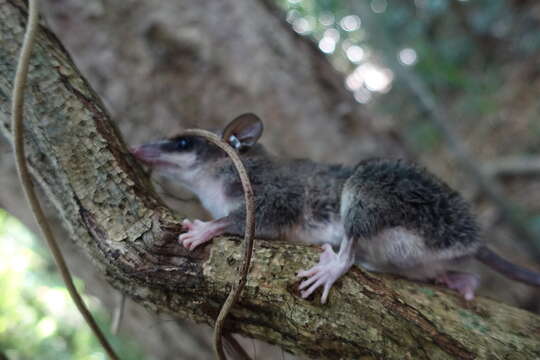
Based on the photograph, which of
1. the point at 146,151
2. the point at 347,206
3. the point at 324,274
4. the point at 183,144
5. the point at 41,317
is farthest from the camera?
the point at 41,317

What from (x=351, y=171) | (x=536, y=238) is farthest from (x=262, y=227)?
(x=536, y=238)

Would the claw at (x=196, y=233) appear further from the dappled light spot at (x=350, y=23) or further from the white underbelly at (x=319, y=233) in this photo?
the dappled light spot at (x=350, y=23)

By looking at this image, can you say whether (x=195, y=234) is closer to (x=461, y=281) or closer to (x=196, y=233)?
(x=196, y=233)

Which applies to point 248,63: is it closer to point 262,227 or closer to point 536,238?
point 262,227

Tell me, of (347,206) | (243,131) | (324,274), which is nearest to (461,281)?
(347,206)

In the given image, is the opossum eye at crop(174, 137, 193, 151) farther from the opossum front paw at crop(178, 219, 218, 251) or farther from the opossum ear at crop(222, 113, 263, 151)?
the opossum front paw at crop(178, 219, 218, 251)

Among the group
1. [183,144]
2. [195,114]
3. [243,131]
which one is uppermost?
[195,114]
